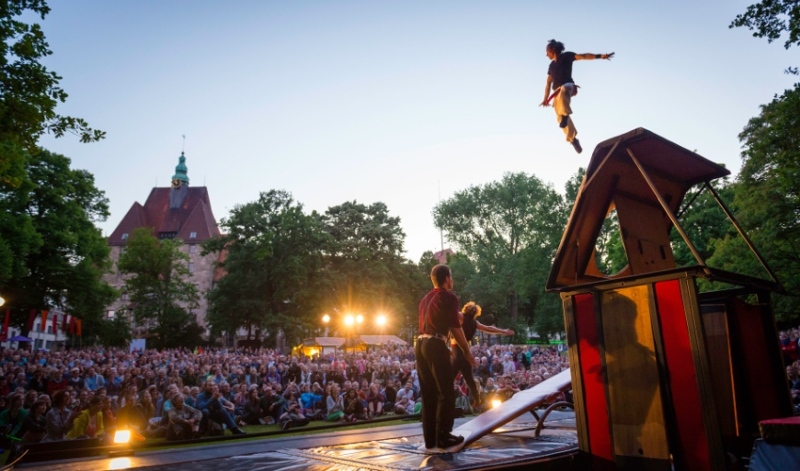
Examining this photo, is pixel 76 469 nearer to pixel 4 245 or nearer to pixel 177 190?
pixel 4 245

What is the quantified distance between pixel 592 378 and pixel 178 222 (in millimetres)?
86863

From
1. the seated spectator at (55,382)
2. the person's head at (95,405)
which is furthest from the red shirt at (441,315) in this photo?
the seated spectator at (55,382)

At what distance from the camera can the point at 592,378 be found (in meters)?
4.17

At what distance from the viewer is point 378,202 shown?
51.2m

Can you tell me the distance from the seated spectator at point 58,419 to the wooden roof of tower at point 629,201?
9.76m

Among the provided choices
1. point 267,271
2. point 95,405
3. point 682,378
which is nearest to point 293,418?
point 95,405

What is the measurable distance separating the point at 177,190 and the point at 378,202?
166 ft

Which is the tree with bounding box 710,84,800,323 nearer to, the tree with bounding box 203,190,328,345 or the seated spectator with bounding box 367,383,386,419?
the seated spectator with bounding box 367,383,386,419

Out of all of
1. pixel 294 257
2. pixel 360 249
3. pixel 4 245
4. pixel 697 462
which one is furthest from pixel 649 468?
pixel 360 249

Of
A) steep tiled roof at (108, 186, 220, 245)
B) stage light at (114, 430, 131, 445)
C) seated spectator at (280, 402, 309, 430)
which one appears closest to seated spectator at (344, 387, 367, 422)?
seated spectator at (280, 402, 309, 430)

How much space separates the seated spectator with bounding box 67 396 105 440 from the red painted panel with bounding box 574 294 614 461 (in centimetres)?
941

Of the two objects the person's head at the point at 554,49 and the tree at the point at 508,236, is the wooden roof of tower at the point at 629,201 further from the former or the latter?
the tree at the point at 508,236

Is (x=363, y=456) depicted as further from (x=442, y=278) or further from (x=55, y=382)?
(x=55, y=382)

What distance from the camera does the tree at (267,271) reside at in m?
43.6
